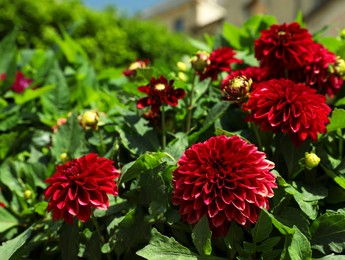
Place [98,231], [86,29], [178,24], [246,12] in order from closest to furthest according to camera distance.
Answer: [98,231], [86,29], [246,12], [178,24]

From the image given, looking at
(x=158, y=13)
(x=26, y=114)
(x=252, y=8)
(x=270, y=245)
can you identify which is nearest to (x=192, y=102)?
(x=270, y=245)

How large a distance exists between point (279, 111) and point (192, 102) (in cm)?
36

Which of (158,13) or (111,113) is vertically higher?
(111,113)

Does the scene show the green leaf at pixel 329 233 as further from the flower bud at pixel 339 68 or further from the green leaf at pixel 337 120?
the flower bud at pixel 339 68

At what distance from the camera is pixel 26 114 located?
1.75 metres

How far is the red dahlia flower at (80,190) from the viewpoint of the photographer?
1011 millimetres

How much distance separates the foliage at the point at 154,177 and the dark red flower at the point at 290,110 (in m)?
0.08

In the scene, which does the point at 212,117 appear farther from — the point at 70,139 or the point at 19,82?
the point at 19,82

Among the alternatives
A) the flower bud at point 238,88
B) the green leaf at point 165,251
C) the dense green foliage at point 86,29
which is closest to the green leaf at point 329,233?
the green leaf at point 165,251

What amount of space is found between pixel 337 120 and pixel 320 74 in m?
0.22

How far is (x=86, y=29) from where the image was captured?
20.9 ft

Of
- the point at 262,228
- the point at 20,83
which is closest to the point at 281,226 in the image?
the point at 262,228

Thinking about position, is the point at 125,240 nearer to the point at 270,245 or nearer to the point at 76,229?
the point at 76,229

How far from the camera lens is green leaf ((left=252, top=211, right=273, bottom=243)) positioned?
0.95m
